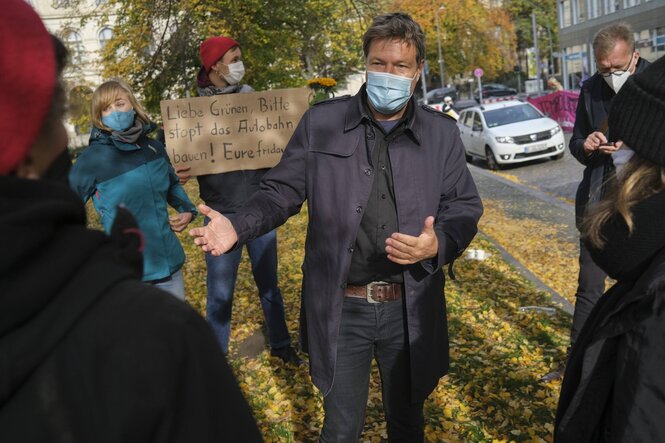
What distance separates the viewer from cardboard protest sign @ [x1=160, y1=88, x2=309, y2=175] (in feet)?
15.2

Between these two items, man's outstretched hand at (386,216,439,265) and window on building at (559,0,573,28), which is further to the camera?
window on building at (559,0,573,28)

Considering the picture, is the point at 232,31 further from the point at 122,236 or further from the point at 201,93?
the point at 122,236

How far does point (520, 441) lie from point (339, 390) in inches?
63.5

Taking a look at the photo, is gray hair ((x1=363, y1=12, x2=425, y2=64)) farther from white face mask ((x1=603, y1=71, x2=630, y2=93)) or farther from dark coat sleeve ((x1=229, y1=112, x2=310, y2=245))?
white face mask ((x1=603, y1=71, x2=630, y2=93))

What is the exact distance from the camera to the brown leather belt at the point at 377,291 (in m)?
2.68

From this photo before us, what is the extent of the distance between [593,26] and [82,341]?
48574mm

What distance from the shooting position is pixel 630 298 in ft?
4.88

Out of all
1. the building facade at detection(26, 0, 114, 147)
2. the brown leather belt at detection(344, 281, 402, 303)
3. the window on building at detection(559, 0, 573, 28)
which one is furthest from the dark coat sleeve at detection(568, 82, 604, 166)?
the window on building at detection(559, 0, 573, 28)

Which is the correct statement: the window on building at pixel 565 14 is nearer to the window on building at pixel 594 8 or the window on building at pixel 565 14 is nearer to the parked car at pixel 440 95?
the window on building at pixel 594 8

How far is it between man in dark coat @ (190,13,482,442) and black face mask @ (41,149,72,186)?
149 centimetres

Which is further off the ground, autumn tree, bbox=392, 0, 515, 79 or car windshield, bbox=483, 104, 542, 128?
autumn tree, bbox=392, 0, 515, 79

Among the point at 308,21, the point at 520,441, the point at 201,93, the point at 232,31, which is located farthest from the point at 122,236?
the point at 308,21

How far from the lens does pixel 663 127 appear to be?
148 centimetres

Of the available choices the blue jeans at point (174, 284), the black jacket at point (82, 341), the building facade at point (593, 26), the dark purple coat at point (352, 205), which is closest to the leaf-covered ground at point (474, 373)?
the blue jeans at point (174, 284)
